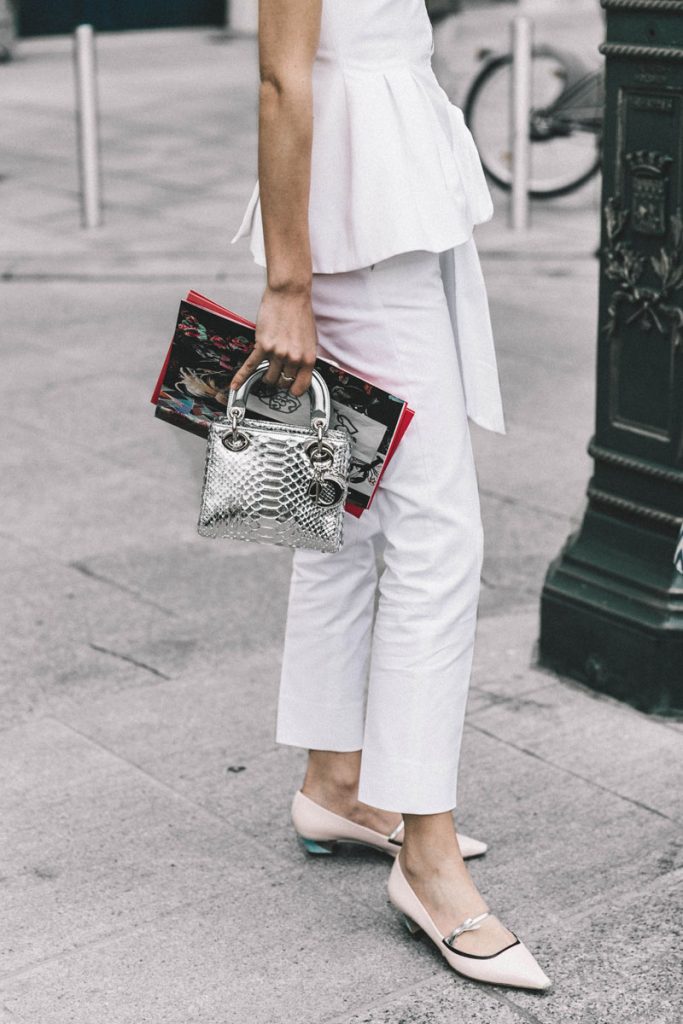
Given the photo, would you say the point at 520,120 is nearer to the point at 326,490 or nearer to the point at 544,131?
the point at 544,131

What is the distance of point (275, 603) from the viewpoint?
14.9 feet

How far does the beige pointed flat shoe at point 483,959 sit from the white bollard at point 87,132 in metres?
7.20

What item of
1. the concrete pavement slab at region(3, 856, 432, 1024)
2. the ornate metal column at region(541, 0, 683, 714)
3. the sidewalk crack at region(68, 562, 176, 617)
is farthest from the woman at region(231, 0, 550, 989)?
the sidewalk crack at region(68, 562, 176, 617)

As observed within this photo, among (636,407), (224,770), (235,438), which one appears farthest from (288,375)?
(636,407)

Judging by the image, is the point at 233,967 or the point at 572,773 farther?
the point at 572,773

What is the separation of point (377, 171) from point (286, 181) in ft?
0.55

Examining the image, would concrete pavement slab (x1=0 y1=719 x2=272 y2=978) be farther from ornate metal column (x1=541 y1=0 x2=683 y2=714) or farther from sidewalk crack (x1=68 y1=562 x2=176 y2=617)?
ornate metal column (x1=541 y1=0 x2=683 y2=714)

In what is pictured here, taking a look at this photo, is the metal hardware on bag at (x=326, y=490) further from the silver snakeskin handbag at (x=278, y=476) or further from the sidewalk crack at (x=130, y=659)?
the sidewalk crack at (x=130, y=659)

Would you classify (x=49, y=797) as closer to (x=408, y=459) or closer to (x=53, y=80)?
(x=408, y=459)

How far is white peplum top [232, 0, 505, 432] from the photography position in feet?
8.76

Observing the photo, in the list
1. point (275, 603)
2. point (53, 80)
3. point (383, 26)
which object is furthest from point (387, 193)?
point (53, 80)

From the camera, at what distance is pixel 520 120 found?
9430 millimetres

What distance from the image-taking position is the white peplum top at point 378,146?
267 centimetres

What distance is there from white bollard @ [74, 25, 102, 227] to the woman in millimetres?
6702
